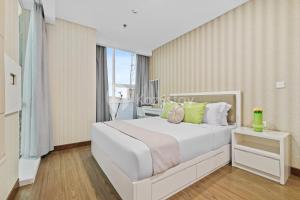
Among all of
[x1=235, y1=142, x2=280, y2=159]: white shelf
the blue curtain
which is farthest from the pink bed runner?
the blue curtain

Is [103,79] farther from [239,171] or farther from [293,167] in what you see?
[293,167]

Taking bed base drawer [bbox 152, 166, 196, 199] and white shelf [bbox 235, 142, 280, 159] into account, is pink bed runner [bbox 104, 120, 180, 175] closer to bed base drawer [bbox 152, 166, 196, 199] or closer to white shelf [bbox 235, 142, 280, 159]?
bed base drawer [bbox 152, 166, 196, 199]

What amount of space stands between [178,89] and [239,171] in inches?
90.0

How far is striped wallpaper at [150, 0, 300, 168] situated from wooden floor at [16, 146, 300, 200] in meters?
0.65

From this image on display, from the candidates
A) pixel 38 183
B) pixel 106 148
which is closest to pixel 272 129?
pixel 106 148

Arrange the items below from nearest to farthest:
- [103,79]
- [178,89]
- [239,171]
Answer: [239,171], [178,89], [103,79]

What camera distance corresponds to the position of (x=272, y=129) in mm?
2107

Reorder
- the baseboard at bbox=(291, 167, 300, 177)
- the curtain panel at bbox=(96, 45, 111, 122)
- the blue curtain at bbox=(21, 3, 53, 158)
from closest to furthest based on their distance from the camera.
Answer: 1. the baseboard at bbox=(291, 167, 300, 177)
2. the blue curtain at bbox=(21, 3, 53, 158)
3. the curtain panel at bbox=(96, 45, 111, 122)

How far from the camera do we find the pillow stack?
8.07ft

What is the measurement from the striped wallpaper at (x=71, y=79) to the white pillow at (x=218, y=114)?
8.44 feet

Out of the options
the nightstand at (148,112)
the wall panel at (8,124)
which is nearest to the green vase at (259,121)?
the nightstand at (148,112)

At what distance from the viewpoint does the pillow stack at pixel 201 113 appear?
2461 mm

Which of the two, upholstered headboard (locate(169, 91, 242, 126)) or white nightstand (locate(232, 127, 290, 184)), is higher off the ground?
upholstered headboard (locate(169, 91, 242, 126))

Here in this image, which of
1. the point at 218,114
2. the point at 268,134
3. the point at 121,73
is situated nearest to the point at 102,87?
the point at 121,73
